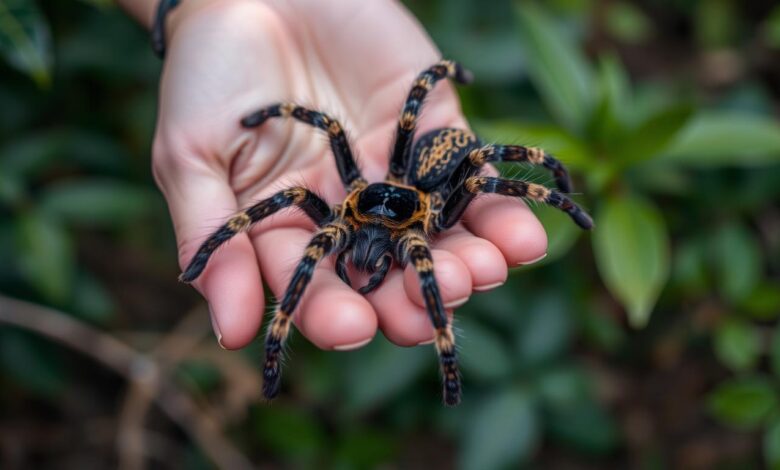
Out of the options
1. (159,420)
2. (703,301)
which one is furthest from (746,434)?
(159,420)

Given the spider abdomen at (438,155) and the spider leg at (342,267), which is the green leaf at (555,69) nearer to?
the spider abdomen at (438,155)

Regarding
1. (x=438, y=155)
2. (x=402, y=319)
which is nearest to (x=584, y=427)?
(x=438, y=155)

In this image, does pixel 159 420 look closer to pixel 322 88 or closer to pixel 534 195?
pixel 322 88

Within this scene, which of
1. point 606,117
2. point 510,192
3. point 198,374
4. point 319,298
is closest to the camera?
point 319,298

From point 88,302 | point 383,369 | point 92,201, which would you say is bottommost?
point 88,302

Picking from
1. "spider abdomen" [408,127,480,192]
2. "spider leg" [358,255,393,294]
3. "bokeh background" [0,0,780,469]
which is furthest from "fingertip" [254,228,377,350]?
"bokeh background" [0,0,780,469]

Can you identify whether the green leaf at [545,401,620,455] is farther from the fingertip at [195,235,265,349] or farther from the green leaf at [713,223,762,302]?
the fingertip at [195,235,265,349]

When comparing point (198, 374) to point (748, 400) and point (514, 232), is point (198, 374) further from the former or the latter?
point (748, 400)
